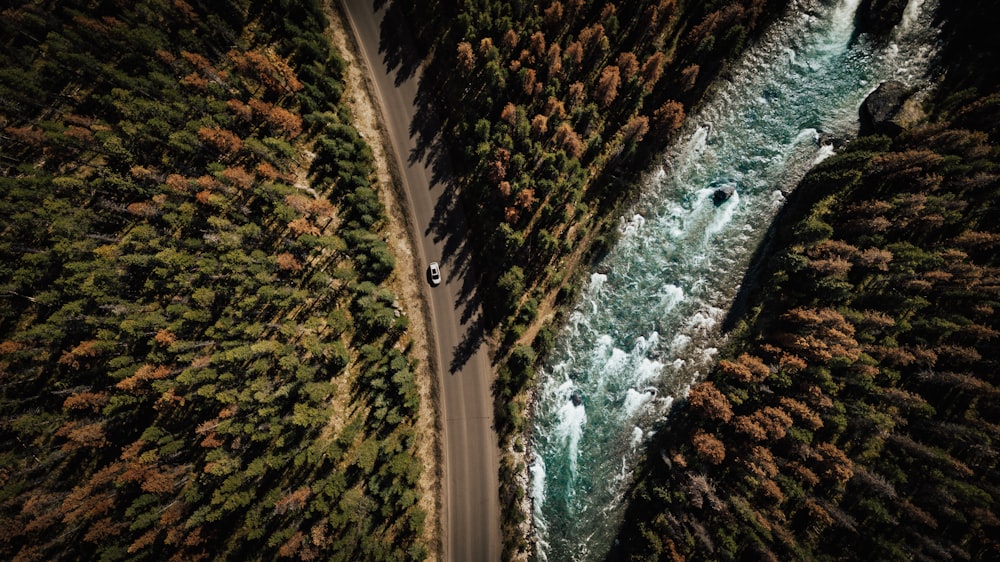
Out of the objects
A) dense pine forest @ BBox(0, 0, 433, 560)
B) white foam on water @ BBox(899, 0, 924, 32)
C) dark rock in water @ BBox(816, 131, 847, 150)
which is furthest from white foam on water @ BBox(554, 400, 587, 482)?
white foam on water @ BBox(899, 0, 924, 32)

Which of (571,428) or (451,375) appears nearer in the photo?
(451,375)

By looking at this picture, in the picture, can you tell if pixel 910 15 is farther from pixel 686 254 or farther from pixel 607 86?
pixel 686 254

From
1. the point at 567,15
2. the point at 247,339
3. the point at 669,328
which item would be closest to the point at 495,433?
the point at 669,328

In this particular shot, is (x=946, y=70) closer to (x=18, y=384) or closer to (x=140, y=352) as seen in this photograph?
(x=140, y=352)

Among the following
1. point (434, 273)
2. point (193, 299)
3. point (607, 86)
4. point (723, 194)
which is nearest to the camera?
point (193, 299)

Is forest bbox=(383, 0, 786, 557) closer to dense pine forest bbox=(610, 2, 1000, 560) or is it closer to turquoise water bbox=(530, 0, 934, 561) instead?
turquoise water bbox=(530, 0, 934, 561)

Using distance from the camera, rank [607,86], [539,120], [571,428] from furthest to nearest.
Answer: [571,428], [607,86], [539,120]

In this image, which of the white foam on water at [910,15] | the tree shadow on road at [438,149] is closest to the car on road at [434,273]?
the tree shadow on road at [438,149]

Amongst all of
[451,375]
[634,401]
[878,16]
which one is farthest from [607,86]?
[451,375]
